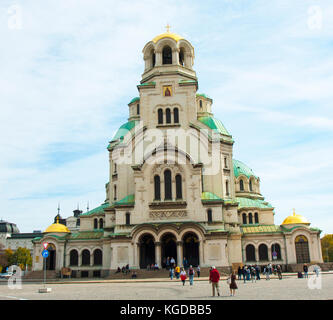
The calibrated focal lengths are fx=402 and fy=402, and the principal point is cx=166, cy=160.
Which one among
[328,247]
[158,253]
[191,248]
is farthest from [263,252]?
[328,247]

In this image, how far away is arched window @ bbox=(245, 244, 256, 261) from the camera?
51.9 meters

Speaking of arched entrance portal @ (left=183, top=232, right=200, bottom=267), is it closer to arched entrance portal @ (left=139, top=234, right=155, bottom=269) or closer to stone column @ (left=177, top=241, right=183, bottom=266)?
stone column @ (left=177, top=241, right=183, bottom=266)

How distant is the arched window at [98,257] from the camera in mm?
54000

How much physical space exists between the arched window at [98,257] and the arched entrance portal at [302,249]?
25.5 metres

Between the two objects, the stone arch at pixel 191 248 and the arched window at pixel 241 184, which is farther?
the arched window at pixel 241 184

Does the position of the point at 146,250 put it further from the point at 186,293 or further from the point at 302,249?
the point at 186,293

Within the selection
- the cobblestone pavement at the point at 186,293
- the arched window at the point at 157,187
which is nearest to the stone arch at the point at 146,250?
the arched window at the point at 157,187

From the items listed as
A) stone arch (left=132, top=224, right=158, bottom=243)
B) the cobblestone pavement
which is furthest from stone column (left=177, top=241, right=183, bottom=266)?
the cobblestone pavement

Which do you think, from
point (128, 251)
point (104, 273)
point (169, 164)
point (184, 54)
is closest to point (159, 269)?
point (128, 251)

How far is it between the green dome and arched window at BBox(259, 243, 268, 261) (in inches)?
613

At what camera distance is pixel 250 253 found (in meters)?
52.1

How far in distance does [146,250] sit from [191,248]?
18.3 feet

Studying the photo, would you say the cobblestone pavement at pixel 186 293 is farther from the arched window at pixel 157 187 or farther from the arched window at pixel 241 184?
the arched window at pixel 241 184

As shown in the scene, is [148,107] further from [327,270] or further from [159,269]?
[327,270]
